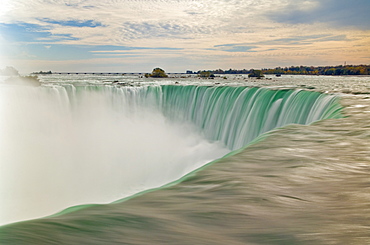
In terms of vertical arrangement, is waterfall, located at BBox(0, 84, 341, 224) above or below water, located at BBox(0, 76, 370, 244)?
below

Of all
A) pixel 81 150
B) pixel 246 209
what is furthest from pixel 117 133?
pixel 246 209

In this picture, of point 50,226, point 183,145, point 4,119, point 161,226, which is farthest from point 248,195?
point 4,119

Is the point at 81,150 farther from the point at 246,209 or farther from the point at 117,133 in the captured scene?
the point at 246,209

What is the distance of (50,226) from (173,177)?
1413 centimetres

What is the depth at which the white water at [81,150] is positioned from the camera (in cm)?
1520

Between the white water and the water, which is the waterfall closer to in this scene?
the white water

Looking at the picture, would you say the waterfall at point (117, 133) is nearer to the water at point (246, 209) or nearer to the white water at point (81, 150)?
the white water at point (81, 150)

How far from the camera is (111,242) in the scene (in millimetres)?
3139

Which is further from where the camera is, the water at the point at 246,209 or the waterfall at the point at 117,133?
the waterfall at the point at 117,133

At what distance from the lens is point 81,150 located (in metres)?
23.7

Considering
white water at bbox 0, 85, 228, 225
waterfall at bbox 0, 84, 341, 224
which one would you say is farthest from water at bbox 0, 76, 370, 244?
white water at bbox 0, 85, 228, 225

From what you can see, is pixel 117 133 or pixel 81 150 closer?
pixel 81 150

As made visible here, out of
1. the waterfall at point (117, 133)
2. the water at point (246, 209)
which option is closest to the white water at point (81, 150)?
the waterfall at point (117, 133)

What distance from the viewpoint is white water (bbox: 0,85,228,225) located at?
15.2m
